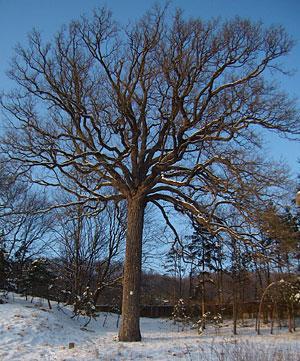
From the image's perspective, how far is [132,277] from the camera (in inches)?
481

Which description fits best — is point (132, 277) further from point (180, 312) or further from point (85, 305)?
point (180, 312)

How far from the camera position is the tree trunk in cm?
1173

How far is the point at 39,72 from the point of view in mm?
13625

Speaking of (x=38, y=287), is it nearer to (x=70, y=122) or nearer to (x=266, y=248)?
(x=70, y=122)

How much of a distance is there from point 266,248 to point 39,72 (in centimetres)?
970

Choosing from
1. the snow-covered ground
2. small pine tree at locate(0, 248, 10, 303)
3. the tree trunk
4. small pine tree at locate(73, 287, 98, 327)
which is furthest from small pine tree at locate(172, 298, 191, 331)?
the tree trunk

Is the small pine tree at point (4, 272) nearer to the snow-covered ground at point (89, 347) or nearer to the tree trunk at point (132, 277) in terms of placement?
the snow-covered ground at point (89, 347)

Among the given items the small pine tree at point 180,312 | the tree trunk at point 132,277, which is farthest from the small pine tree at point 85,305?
the tree trunk at point 132,277

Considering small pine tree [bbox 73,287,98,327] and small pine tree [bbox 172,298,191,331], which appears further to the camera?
small pine tree [bbox 172,298,191,331]

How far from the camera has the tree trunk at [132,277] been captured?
11734 millimetres

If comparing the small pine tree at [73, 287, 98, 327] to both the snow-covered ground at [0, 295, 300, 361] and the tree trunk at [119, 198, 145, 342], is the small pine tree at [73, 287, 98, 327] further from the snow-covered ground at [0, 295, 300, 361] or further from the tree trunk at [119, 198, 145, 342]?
the tree trunk at [119, 198, 145, 342]

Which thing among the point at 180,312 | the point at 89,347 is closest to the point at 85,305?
the point at 180,312

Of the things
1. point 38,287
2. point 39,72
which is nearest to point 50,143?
point 39,72

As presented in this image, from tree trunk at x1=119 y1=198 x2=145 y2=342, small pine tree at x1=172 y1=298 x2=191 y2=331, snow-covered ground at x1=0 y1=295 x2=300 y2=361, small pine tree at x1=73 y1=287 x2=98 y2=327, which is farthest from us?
small pine tree at x1=172 y1=298 x2=191 y2=331
